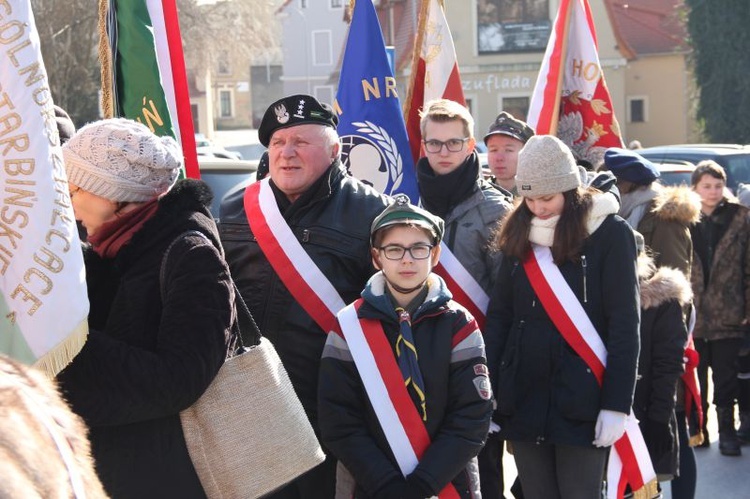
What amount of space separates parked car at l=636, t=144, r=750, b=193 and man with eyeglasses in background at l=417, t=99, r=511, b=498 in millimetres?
7629

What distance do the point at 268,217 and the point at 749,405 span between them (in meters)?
4.49

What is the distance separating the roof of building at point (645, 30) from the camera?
4356 cm

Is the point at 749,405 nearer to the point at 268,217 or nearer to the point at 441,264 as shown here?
the point at 441,264

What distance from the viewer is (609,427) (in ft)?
13.2

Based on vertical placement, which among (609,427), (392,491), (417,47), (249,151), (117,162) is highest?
(417,47)

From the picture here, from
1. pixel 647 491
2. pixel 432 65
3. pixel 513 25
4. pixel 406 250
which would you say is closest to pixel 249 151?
pixel 513 25

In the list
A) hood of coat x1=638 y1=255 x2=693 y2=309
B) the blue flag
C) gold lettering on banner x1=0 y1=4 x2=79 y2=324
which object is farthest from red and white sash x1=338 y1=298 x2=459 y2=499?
the blue flag

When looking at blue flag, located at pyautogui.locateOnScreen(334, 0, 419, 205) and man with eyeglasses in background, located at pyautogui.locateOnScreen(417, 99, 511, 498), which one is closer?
man with eyeglasses in background, located at pyautogui.locateOnScreen(417, 99, 511, 498)

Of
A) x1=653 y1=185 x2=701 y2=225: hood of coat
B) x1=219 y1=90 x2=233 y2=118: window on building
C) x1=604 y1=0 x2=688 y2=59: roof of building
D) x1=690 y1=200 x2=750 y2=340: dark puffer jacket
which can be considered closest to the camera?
x1=653 y1=185 x2=701 y2=225: hood of coat

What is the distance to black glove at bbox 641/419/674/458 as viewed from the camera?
4605 millimetres

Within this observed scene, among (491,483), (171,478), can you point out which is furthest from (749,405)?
(171,478)

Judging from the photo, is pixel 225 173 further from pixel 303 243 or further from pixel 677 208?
pixel 303 243

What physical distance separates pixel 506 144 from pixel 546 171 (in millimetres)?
1407

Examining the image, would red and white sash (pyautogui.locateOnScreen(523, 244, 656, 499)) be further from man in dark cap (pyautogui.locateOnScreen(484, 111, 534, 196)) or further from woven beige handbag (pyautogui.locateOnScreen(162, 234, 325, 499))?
woven beige handbag (pyautogui.locateOnScreen(162, 234, 325, 499))
